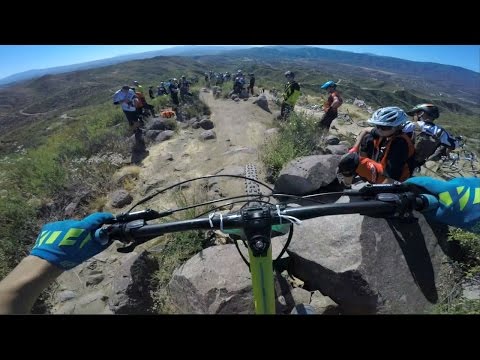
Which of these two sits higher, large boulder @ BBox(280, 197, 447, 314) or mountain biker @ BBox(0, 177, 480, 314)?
mountain biker @ BBox(0, 177, 480, 314)

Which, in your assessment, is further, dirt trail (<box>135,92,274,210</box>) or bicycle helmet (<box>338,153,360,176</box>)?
dirt trail (<box>135,92,274,210</box>)

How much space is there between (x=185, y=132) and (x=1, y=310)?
11630mm

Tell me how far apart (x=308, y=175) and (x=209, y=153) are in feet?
17.6

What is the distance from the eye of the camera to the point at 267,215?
143cm

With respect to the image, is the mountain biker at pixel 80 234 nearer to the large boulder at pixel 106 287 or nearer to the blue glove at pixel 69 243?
the blue glove at pixel 69 243

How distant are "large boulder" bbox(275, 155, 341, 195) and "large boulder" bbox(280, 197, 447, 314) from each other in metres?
1.80

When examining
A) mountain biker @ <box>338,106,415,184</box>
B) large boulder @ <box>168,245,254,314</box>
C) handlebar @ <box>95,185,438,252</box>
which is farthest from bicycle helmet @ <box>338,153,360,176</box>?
large boulder @ <box>168,245,254,314</box>

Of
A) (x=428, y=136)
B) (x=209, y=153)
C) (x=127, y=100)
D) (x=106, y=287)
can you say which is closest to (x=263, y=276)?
(x=106, y=287)

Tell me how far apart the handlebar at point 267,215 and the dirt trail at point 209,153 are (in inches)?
190

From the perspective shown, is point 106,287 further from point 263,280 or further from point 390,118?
point 390,118

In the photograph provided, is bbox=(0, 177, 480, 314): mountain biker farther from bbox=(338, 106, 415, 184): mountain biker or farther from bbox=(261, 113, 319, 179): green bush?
bbox=(261, 113, 319, 179): green bush

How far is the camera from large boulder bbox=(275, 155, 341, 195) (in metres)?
5.43

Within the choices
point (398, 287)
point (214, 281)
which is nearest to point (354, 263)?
point (398, 287)
